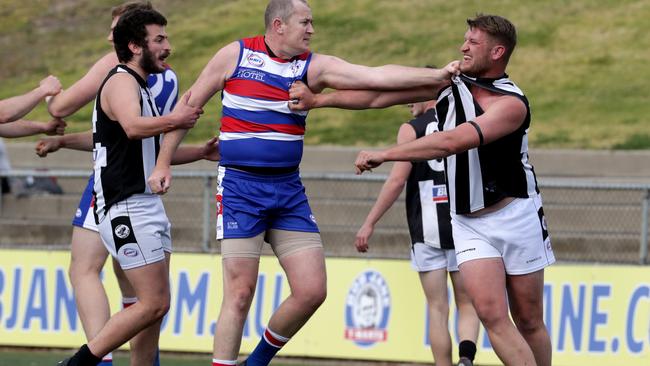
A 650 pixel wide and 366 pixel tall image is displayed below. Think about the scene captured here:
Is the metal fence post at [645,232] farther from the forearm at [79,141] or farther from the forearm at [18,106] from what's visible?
the forearm at [18,106]

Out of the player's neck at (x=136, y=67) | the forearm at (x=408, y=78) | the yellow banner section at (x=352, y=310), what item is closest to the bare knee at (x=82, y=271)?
the player's neck at (x=136, y=67)

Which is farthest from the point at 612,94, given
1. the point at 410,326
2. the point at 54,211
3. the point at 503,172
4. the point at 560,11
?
the point at 503,172

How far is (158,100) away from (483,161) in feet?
6.88

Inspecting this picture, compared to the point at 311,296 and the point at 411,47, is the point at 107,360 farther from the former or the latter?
the point at 411,47

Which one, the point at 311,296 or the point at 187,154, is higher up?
the point at 187,154

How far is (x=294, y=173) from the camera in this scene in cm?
736

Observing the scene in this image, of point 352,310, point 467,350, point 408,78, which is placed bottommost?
point 352,310

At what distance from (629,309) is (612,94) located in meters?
11.4

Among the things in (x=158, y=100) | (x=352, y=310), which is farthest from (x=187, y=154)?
(x=352, y=310)

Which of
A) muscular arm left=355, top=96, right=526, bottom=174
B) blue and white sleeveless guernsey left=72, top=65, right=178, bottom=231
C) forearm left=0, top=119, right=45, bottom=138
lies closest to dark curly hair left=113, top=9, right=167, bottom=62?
blue and white sleeveless guernsey left=72, top=65, right=178, bottom=231

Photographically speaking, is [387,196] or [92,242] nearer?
[92,242]

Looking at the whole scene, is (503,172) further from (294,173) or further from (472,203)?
(294,173)

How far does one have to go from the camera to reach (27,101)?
7.80 m

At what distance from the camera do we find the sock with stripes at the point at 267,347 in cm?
736
